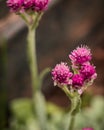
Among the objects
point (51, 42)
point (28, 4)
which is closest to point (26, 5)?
point (28, 4)

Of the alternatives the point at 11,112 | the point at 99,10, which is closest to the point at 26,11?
the point at 11,112

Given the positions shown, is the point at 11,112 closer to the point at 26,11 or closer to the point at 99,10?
the point at 99,10

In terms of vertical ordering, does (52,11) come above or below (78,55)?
above

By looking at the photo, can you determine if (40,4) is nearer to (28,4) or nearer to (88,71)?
(28,4)

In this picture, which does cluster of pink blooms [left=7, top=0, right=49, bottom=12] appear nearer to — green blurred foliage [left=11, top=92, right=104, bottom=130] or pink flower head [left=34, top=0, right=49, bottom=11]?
pink flower head [left=34, top=0, right=49, bottom=11]

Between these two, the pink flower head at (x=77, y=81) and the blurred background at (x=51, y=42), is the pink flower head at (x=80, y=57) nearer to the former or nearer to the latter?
the pink flower head at (x=77, y=81)

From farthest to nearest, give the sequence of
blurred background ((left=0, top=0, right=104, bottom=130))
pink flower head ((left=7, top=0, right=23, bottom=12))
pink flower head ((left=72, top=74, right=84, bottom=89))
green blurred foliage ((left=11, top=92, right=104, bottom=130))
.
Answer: blurred background ((left=0, top=0, right=104, bottom=130)) → green blurred foliage ((left=11, top=92, right=104, bottom=130)) → pink flower head ((left=7, top=0, right=23, bottom=12)) → pink flower head ((left=72, top=74, right=84, bottom=89))

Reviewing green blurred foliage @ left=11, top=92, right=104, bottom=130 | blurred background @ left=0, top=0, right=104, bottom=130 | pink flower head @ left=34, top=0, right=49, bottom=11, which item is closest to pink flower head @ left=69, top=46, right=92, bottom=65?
pink flower head @ left=34, top=0, right=49, bottom=11
